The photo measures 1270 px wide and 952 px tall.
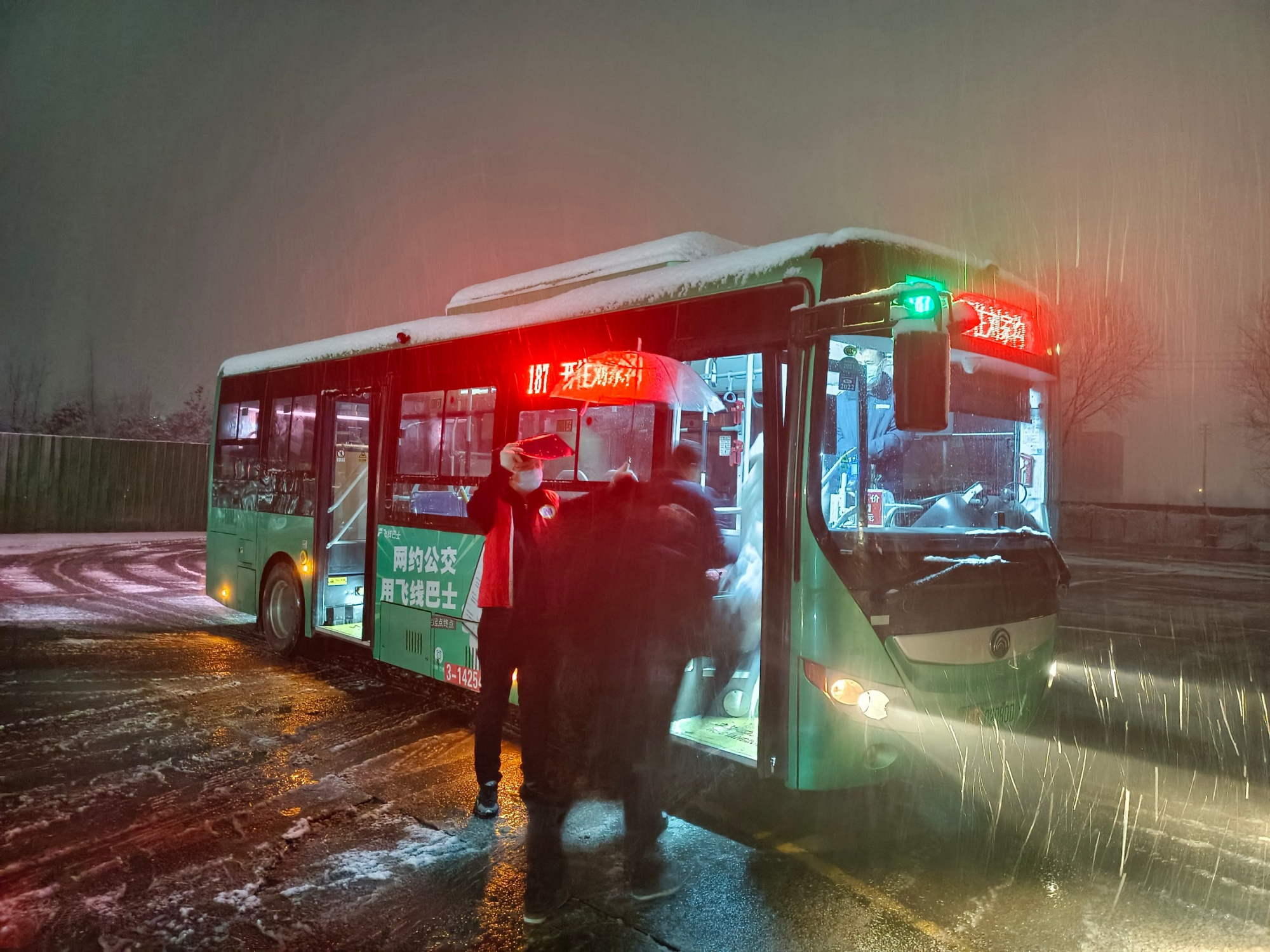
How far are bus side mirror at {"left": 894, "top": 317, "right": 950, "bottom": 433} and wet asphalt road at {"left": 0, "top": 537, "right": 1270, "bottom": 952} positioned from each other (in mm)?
1685

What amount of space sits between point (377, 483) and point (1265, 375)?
33.8m

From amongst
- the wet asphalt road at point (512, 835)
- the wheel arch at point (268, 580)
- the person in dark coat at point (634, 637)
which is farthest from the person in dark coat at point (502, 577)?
the wheel arch at point (268, 580)

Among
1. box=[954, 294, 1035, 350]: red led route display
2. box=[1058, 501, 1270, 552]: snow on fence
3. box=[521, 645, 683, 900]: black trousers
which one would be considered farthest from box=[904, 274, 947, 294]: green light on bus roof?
box=[1058, 501, 1270, 552]: snow on fence

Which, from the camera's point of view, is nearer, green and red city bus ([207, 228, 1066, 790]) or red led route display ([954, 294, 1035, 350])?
green and red city bus ([207, 228, 1066, 790])

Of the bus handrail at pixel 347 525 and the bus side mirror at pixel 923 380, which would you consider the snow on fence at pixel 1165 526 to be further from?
the bus side mirror at pixel 923 380

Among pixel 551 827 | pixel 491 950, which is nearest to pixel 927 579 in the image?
pixel 551 827

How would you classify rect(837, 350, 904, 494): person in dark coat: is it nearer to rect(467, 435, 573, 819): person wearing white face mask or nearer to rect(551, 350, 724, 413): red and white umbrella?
rect(551, 350, 724, 413): red and white umbrella

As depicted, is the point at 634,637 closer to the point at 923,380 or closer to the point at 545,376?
the point at 923,380

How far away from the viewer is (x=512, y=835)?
459cm

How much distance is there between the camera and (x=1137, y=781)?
5.80 metres

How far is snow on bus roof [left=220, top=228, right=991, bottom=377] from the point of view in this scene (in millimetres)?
4613

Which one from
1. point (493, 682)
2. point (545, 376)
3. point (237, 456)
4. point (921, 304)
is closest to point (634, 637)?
point (493, 682)

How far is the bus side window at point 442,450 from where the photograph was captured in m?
6.41

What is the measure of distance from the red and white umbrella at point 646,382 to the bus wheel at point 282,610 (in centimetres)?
474
